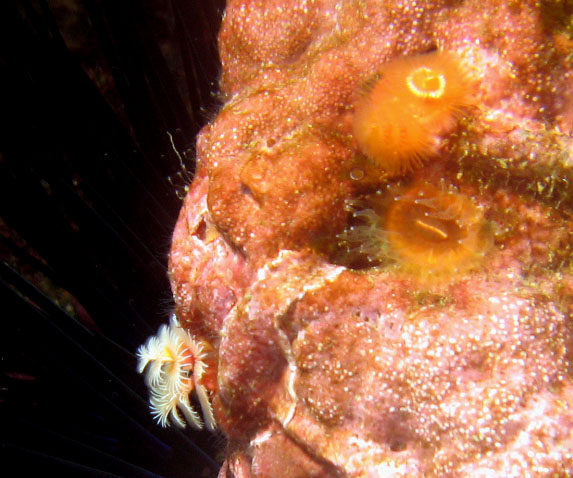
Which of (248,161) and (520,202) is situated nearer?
(520,202)

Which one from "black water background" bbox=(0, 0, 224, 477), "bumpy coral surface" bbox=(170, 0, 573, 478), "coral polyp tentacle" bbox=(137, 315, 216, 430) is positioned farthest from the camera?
"black water background" bbox=(0, 0, 224, 477)

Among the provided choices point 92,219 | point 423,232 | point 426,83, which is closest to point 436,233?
point 423,232

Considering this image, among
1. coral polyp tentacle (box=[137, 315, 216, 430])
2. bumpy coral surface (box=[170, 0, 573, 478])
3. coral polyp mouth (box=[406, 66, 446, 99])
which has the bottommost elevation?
coral polyp tentacle (box=[137, 315, 216, 430])

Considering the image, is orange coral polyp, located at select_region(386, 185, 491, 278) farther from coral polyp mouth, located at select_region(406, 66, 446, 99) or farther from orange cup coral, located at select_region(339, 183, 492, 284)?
coral polyp mouth, located at select_region(406, 66, 446, 99)

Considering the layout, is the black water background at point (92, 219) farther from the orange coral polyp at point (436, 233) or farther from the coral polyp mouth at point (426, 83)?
the orange coral polyp at point (436, 233)

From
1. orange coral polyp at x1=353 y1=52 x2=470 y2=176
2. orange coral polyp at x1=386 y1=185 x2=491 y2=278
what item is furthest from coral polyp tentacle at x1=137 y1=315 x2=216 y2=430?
orange coral polyp at x1=353 y1=52 x2=470 y2=176

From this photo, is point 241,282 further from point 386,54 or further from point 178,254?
point 386,54

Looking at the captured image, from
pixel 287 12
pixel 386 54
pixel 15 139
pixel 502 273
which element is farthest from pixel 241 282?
pixel 15 139
